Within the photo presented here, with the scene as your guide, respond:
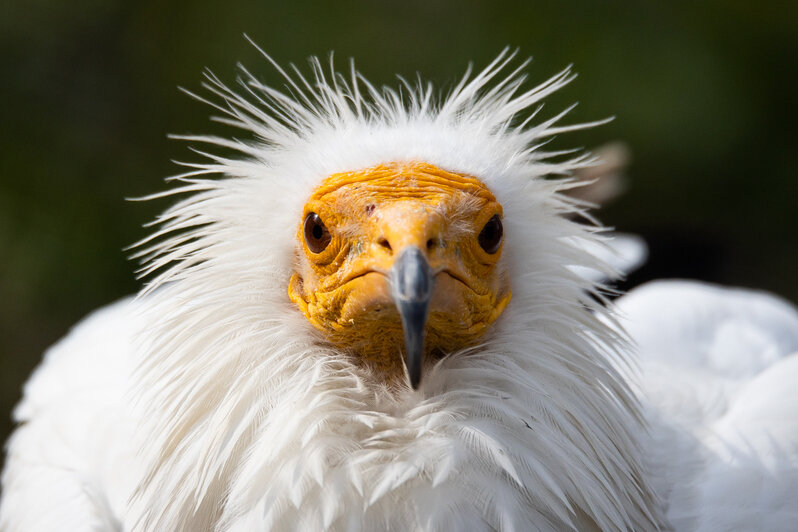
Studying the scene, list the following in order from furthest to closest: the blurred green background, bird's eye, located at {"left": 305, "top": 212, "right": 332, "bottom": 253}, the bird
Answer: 1. the blurred green background
2. bird's eye, located at {"left": 305, "top": 212, "right": 332, "bottom": 253}
3. the bird

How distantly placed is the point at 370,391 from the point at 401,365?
0.28 ft

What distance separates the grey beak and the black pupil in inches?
11.4

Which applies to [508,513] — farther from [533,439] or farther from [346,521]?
[346,521]

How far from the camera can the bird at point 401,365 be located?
1763 mm

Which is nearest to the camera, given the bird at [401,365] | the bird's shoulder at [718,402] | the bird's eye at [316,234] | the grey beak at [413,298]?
the grey beak at [413,298]

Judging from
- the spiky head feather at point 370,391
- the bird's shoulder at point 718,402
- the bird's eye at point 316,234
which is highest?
the bird's eye at point 316,234

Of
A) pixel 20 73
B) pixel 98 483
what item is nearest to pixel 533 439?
pixel 98 483

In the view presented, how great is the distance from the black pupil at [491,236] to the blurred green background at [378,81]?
4.17 m

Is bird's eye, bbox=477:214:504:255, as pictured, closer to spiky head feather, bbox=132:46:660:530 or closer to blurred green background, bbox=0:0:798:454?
spiky head feather, bbox=132:46:660:530

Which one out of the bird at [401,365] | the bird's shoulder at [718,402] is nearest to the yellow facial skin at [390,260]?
the bird at [401,365]

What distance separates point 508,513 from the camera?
176 centimetres

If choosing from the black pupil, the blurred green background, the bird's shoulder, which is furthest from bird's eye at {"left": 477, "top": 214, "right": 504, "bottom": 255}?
the blurred green background

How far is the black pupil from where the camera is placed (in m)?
1.92

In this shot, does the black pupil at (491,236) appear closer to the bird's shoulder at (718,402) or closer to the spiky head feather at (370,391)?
the spiky head feather at (370,391)
